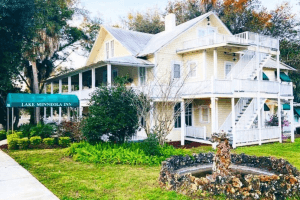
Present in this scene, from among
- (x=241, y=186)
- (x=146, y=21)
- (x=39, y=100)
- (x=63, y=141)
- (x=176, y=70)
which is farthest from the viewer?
(x=146, y=21)

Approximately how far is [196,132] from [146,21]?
926 inches

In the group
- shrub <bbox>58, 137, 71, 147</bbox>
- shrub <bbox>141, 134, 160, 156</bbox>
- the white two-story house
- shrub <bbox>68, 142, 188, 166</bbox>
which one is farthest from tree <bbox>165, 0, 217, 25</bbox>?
shrub <bbox>141, 134, 160, 156</bbox>

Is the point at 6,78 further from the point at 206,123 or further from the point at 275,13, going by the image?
the point at 275,13

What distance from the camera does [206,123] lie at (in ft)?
65.0

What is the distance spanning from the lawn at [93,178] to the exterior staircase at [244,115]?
206 inches

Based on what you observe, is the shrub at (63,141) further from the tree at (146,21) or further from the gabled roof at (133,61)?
the tree at (146,21)

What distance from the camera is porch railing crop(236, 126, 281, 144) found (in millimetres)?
16422

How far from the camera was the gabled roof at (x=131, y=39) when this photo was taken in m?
21.3

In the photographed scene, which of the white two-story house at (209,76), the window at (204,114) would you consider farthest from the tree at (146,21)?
the window at (204,114)

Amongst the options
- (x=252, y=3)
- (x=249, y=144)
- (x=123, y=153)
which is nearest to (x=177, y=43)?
(x=249, y=144)

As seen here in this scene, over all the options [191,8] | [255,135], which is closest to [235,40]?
[255,135]

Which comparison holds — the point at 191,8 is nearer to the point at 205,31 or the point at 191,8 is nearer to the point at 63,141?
the point at 205,31

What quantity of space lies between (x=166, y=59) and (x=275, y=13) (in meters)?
23.4

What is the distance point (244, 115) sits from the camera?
17891mm
